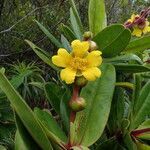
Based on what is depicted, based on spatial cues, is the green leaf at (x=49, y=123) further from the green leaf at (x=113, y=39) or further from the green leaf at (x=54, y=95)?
the green leaf at (x=113, y=39)

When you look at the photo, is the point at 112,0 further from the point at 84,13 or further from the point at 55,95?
the point at 55,95

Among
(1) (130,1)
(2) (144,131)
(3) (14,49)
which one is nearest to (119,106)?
(2) (144,131)

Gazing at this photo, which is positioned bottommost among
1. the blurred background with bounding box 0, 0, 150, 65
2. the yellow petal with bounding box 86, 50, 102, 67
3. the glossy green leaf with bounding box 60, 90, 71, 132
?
the blurred background with bounding box 0, 0, 150, 65

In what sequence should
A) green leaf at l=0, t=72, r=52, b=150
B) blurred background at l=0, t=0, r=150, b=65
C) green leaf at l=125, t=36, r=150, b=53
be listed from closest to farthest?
green leaf at l=0, t=72, r=52, b=150 < green leaf at l=125, t=36, r=150, b=53 < blurred background at l=0, t=0, r=150, b=65

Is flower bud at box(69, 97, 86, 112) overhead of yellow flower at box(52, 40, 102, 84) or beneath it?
beneath

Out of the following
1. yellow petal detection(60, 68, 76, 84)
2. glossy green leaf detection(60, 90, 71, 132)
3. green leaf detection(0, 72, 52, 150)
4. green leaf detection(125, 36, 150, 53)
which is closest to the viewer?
green leaf detection(0, 72, 52, 150)

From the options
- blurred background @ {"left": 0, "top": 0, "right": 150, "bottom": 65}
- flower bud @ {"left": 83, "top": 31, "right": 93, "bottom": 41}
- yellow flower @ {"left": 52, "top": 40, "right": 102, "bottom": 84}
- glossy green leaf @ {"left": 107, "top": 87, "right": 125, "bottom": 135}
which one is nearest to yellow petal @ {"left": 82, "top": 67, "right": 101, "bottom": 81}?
yellow flower @ {"left": 52, "top": 40, "right": 102, "bottom": 84}

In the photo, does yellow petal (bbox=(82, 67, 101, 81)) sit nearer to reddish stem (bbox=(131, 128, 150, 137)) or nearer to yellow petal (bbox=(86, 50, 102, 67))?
yellow petal (bbox=(86, 50, 102, 67))

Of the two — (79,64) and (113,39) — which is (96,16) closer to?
(113,39)
